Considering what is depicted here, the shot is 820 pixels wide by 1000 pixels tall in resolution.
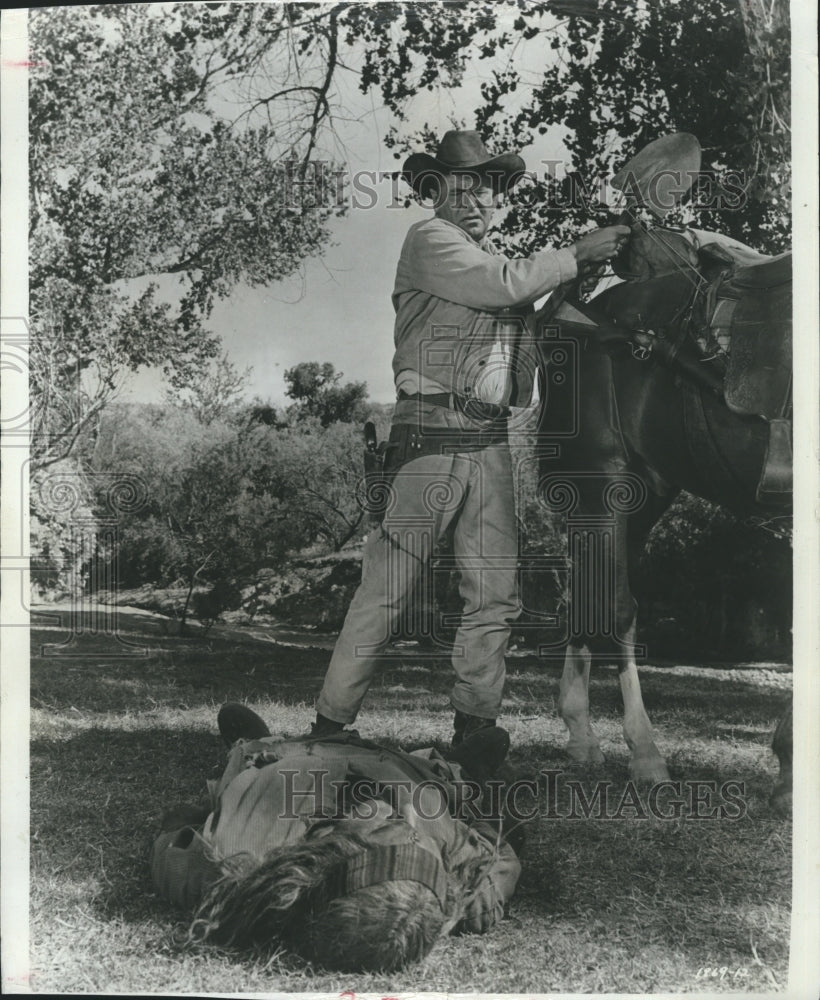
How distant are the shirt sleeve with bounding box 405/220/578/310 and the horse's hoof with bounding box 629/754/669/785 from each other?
→ 1.79 meters

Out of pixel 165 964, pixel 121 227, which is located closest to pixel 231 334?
pixel 121 227

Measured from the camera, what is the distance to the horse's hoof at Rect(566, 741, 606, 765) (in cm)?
423

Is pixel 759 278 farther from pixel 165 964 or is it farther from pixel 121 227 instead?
pixel 165 964

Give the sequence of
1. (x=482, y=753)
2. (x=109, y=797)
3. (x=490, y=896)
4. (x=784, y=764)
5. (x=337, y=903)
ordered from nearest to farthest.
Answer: (x=337, y=903) < (x=490, y=896) < (x=482, y=753) < (x=784, y=764) < (x=109, y=797)

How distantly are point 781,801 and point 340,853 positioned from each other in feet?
5.53

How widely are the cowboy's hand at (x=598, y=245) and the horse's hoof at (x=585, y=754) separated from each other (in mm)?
1856

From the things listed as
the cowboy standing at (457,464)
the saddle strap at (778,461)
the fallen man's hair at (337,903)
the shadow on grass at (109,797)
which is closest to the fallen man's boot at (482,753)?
the cowboy standing at (457,464)

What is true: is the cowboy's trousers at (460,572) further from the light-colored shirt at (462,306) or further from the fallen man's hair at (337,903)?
the fallen man's hair at (337,903)

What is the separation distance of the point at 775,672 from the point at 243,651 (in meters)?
2.10

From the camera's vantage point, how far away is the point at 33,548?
14.4 feet

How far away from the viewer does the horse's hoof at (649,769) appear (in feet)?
13.7

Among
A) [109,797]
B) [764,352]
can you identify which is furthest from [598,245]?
[109,797]

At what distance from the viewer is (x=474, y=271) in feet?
13.5

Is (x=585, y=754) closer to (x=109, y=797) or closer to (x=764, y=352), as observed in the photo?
(x=764, y=352)
